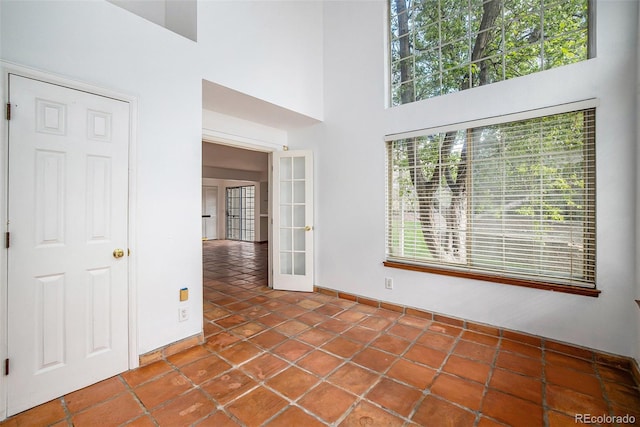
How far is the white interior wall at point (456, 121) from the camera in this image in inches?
85.5

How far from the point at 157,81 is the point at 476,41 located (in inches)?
124

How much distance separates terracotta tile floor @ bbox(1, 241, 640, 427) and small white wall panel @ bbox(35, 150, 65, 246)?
3.56 ft

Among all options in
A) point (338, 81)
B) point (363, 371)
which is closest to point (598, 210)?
point (363, 371)

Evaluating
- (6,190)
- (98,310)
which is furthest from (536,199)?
(6,190)

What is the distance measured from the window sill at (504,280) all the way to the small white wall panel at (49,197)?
303cm

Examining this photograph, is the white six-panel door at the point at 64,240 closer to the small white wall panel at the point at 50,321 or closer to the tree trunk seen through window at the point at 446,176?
the small white wall panel at the point at 50,321

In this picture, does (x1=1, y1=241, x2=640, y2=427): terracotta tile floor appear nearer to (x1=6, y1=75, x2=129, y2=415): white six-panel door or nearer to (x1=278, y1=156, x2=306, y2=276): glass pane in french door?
(x1=6, y1=75, x2=129, y2=415): white six-panel door

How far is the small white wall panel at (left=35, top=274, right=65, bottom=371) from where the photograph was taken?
180 cm

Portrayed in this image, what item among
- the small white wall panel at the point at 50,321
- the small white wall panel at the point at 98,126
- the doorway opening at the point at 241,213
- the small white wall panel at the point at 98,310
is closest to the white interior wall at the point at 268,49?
the small white wall panel at the point at 98,126

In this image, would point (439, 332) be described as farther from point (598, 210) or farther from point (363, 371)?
point (598, 210)

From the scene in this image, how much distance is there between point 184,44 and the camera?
8.16ft

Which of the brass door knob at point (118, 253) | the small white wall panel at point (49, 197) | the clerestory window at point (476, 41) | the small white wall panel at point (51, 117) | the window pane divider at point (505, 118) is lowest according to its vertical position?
the brass door knob at point (118, 253)

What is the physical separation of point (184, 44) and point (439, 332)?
364 cm

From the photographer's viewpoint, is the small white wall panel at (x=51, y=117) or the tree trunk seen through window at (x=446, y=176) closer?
the small white wall panel at (x=51, y=117)
